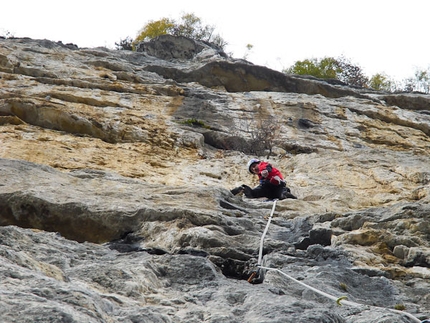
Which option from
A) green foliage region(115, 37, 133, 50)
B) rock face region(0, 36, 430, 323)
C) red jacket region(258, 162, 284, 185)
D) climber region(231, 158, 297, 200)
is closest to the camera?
rock face region(0, 36, 430, 323)

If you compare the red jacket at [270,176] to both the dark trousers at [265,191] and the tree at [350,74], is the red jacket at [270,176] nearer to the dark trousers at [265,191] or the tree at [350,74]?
the dark trousers at [265,191]

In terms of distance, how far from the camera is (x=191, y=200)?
656cm

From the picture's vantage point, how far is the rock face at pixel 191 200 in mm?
3367

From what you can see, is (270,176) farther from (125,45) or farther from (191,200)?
(125,45)

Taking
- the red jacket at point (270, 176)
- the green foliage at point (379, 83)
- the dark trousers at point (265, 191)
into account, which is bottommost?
the dark trousers at point (265, 191)

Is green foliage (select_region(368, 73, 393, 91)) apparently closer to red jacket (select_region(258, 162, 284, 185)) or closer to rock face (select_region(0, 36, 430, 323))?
rock face (select_region(0, 36, 430, 323))

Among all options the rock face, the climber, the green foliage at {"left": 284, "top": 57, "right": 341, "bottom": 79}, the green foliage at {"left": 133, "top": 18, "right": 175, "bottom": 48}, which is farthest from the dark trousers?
the green foliage at {"left": 133, "top": 18, "right": 175, "bottom": 48}

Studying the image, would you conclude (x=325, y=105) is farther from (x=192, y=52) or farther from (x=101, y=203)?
(x=101, y=203)

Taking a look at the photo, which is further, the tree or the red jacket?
the tree

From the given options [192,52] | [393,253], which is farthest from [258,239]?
[192,52]

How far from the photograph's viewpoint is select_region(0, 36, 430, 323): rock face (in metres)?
A: 3.37

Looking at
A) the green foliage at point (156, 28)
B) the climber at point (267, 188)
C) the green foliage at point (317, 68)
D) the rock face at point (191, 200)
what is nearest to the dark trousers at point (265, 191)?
the climber at point (267, 188)

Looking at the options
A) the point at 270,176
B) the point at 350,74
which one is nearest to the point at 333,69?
the point at 350,74

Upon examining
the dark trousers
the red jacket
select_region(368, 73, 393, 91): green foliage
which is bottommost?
the dark trousers
